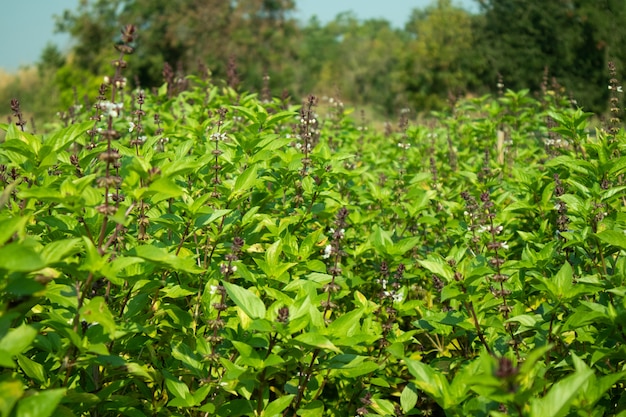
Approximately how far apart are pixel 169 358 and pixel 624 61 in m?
16.6

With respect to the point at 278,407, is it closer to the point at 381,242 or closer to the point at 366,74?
the point at 381,242

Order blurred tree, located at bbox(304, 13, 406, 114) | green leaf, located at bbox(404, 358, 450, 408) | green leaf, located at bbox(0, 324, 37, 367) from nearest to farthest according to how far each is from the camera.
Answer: green leaf, located at bbox(0, 324, 37, 367)
green leaf, located at bbox(404, 358, 450, 408)
blurred tree, located at bbox(304, 13, 406, 114)

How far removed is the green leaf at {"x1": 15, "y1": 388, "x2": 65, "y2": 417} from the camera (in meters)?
1.49

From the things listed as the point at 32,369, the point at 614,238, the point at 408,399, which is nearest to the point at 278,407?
the point at 408,399

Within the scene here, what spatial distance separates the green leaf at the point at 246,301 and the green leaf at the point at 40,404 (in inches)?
31.3

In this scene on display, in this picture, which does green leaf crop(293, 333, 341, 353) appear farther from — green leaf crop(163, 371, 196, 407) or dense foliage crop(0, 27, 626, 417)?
green leaf crop(163, 371, 196, 407)

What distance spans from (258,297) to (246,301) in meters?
0.16

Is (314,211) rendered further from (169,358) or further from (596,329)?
(596,329)

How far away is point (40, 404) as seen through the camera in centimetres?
150

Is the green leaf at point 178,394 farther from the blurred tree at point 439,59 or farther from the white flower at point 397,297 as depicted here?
the blurred tree at point 439,59

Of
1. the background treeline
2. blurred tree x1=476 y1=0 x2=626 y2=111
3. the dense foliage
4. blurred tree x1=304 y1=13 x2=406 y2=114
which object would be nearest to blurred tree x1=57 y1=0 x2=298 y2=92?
the background treeline

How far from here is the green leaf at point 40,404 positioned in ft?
4.88

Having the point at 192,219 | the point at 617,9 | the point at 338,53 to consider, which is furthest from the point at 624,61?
the point at 338,53

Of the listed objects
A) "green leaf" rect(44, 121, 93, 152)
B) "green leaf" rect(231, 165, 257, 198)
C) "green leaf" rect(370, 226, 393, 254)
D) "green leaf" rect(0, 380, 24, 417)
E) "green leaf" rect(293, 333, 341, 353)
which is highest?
"green leaf" rect(44, 121, 93, 152)
